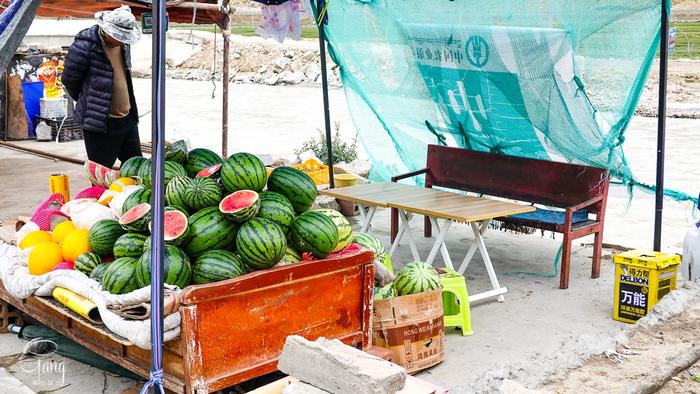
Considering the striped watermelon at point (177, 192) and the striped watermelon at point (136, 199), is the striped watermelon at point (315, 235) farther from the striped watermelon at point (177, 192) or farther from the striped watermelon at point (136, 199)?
the striped watermelon at point (136, 199)

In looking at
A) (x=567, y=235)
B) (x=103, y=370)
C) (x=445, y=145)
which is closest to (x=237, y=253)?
(x=103, y=370)

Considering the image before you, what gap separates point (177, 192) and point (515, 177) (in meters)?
3.60

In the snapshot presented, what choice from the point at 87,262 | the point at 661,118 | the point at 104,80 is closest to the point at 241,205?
the point at 87,262

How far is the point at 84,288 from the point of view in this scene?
4.24 meters

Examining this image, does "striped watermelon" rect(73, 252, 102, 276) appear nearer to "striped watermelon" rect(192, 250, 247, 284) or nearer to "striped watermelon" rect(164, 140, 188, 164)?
"striped watermelon" rect(192, 250, 247, 284)

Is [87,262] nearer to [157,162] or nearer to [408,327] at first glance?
[157,162]

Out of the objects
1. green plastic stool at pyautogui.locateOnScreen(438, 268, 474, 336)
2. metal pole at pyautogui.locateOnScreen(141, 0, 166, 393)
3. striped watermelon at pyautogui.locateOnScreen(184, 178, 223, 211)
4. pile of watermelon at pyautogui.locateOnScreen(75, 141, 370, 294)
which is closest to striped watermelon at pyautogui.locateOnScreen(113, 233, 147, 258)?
pile of watermelon at pyautogui.locateOnScreen(75, 141, 370, 294)

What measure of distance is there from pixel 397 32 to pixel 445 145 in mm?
1192

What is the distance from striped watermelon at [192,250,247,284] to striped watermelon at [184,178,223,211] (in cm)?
40

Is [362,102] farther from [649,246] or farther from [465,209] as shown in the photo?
[649,246]

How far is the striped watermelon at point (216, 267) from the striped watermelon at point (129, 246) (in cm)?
36

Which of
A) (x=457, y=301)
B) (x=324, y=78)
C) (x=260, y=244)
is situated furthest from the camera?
(x=324, y=78)

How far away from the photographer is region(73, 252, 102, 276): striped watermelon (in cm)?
446

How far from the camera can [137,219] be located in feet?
14.1
